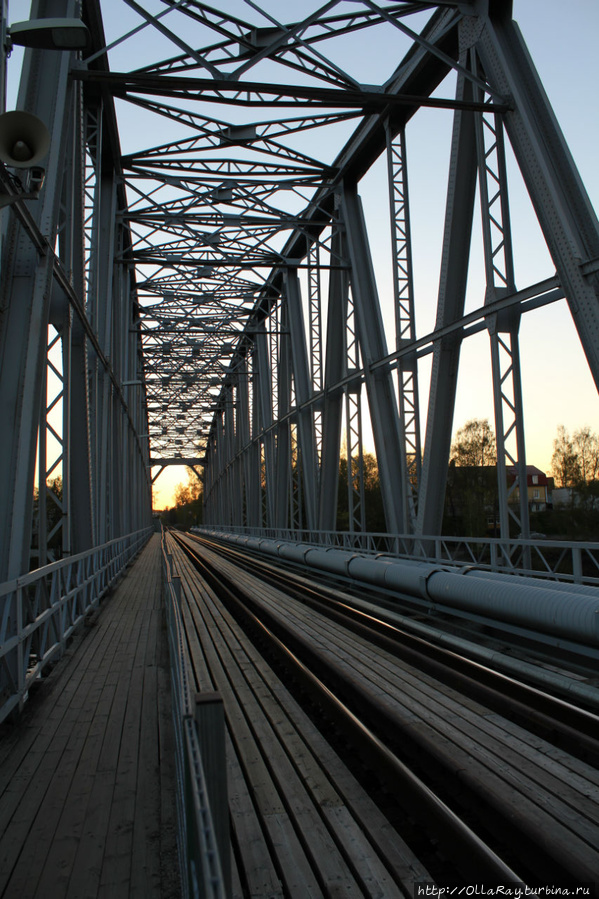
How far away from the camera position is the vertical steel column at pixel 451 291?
1282 cm

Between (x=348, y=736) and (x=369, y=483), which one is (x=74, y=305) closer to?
(x=348, y=736)

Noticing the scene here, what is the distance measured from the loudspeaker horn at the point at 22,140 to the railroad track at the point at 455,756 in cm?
513

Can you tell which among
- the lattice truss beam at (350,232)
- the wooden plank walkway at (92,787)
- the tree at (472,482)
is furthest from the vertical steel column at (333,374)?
the tree at (472,482)

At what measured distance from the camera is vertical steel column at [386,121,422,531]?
15.2 meters

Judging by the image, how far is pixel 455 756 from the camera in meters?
4.94

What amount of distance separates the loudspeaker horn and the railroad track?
5130 mm

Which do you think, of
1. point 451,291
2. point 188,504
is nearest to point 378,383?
point 451,291

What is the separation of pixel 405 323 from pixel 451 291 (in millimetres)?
2418

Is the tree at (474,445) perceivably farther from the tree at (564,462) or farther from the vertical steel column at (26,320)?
the vertical steel column at (26,320)

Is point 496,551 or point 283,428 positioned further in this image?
point 283,428

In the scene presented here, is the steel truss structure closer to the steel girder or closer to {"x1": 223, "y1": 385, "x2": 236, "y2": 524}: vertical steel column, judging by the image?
the steel girder

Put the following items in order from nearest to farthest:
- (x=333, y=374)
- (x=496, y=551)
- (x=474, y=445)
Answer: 1. (x=496, y=551)
2. (x=333, y=374)
3. (x=474, y=445)

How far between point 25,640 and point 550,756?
Answer: 473 centimetres

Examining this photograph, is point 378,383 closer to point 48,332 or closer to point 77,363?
point 77,363
